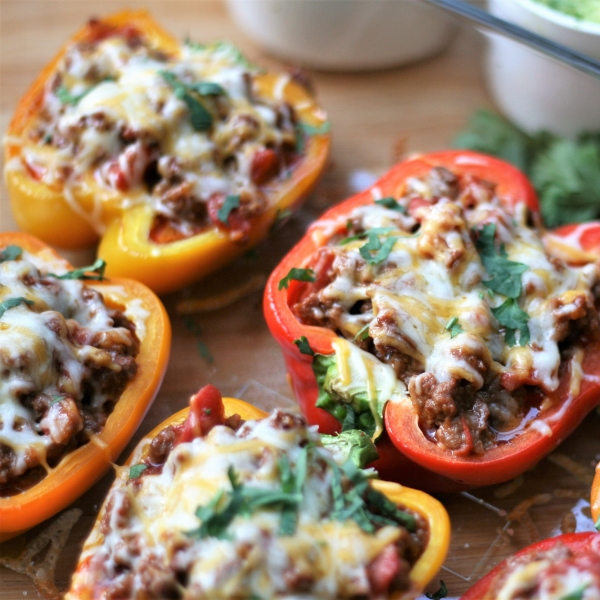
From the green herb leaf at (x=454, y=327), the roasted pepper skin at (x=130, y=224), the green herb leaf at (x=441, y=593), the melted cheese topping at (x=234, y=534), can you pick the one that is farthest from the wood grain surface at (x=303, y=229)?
the green herb leaf at (x=454, y=327)

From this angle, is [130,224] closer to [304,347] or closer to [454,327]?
[304,347]

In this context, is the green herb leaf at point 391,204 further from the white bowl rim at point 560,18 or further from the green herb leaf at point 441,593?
the green herb leaf at point 441,593

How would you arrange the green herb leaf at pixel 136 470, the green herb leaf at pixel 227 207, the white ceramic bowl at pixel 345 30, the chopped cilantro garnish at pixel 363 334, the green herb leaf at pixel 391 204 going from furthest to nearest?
1. the white ceramic bowl at pixel 345 30
2. the green herb leaf at pixel 227 207
3. the green herb leaf at pixel 391 204
4. the chopped cilantro garnish at pixel 363 334
5. the green herb leaf at pixel 136 470

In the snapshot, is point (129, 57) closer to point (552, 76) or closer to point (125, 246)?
point (125, 246)

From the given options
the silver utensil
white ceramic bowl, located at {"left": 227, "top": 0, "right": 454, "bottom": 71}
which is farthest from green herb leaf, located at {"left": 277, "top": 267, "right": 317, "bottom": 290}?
white ceramic bowl, located at {"left": 227, "top": 0, "right": 454, "bottom": 71}

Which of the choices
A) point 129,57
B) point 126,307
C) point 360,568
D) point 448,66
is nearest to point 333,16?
point 448,66

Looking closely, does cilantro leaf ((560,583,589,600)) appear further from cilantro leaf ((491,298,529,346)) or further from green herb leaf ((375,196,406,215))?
green herb leaf ((375,196,406,215))
